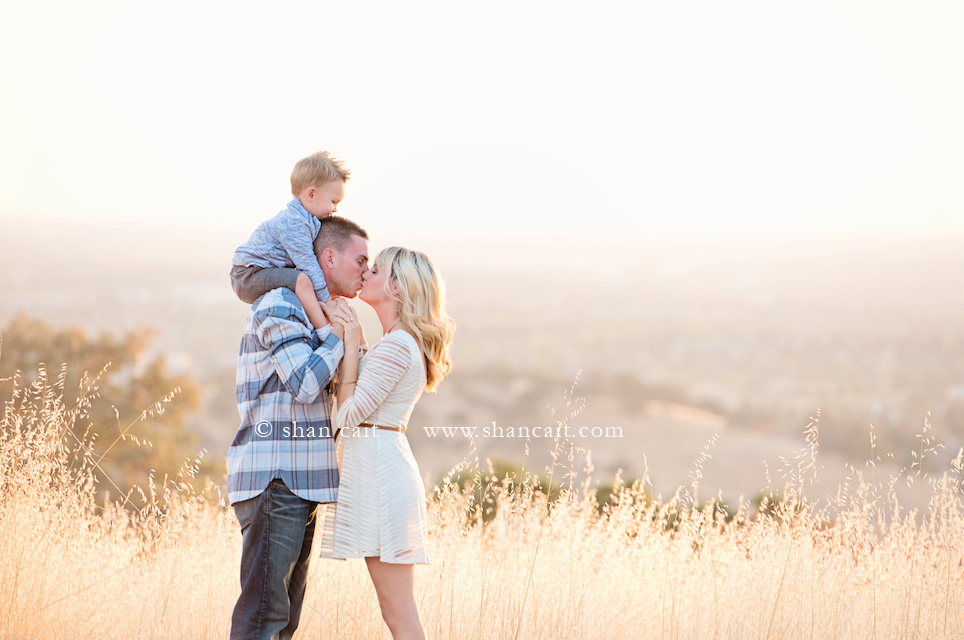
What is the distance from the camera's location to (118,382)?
2275 cm

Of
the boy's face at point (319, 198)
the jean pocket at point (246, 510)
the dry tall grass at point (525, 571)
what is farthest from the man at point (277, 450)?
the dry tall grass at point (525, 571)

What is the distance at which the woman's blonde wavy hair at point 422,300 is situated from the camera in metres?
3.07

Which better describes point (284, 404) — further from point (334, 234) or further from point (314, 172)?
point (314, 172)

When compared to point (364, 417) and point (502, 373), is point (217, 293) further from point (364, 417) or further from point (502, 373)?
point (364, 417)

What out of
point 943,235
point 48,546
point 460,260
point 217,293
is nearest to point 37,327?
point 48,546

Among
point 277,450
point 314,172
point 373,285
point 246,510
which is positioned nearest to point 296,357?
point 277,450

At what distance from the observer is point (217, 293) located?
66.9 meters

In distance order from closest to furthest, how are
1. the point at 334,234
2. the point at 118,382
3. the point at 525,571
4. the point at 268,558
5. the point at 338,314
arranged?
the point at 268,558, the point at 338,314, the point at 334,234, the point at 525,571, the point at 118,382

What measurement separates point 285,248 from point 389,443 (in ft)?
2.98

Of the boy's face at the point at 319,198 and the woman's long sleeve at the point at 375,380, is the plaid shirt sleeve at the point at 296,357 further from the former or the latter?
the boy's face at the point at 319,198

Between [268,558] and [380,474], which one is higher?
[380,474]

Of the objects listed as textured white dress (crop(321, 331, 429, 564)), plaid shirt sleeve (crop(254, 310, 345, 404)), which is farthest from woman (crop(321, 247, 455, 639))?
plaid shirt sleeve (crop(254, 310, 345, 404))

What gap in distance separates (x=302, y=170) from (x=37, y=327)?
77.2ft

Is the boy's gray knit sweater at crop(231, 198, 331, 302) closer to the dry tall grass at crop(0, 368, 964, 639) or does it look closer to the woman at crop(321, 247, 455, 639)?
the woman at crop(321, 247, 455, 639)
